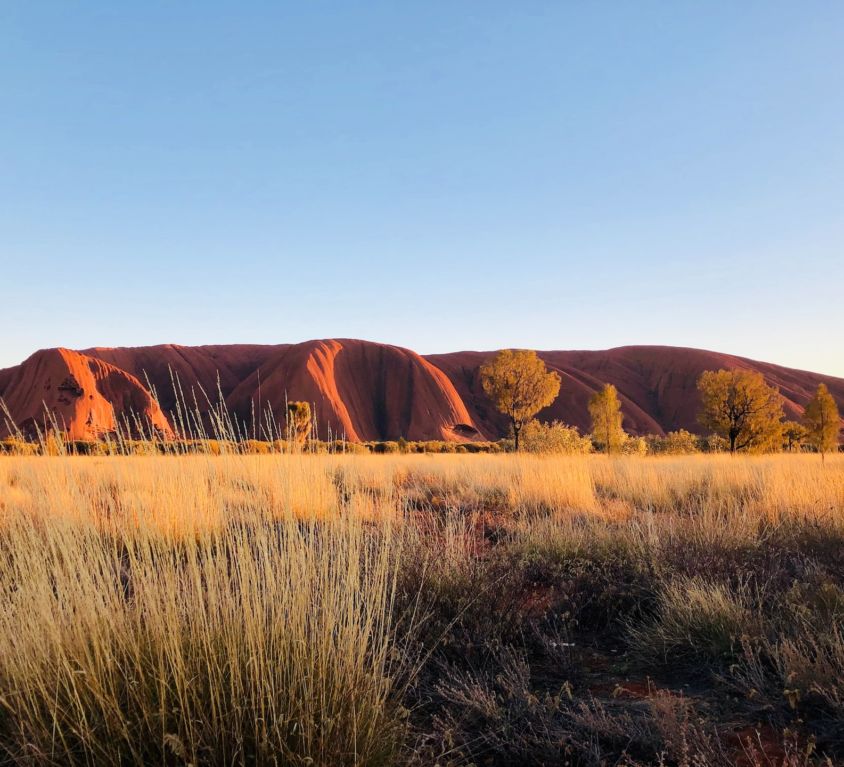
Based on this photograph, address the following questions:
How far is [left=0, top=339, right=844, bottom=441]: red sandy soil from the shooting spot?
59.4 m

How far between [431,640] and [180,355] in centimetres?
8459

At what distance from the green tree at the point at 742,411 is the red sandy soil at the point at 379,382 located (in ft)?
123

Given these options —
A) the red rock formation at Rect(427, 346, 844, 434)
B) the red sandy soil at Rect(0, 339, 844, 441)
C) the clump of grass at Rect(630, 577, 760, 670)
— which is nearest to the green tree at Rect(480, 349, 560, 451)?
the red sandy soil at Rect(0, 339, 844, 441)

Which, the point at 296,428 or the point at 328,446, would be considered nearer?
the point at 296,428

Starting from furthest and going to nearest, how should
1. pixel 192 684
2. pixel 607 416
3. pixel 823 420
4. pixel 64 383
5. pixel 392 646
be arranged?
1. pixel 64 383
2. pixel 607 416
3. pixel 823 420
4. pixel 392 646
5. pixel 192 684

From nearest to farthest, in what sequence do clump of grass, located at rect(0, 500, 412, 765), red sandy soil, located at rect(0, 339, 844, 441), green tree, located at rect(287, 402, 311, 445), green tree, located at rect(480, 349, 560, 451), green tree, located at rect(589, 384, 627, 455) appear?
clump of grass, located at rect(0, 500, 412, 765), green tree, located at rect(287, 402, 311, 445), green tree, located at rect(589, 384, 627, 455), green tree, located at rect(480, 349, 560, 451), red sandy soil, located at rect(0, 339, 844, 441)

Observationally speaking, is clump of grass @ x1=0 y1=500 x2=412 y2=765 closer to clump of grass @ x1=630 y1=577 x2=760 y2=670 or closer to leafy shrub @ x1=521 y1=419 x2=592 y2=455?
clump of grass @ x1=630 y1=577 x2=760 y2=670

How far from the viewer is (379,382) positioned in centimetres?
7356

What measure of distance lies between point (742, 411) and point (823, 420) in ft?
12.6

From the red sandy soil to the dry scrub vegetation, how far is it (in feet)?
174

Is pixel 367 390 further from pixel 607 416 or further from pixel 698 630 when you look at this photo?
pixel 698 630

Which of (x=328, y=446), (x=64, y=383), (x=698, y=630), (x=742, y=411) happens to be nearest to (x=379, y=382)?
(x=64, y=383)

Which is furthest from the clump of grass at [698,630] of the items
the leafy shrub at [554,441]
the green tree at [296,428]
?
the leafy shrub at [554,441]

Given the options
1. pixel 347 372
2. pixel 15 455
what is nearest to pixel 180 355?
pixel 347 372
